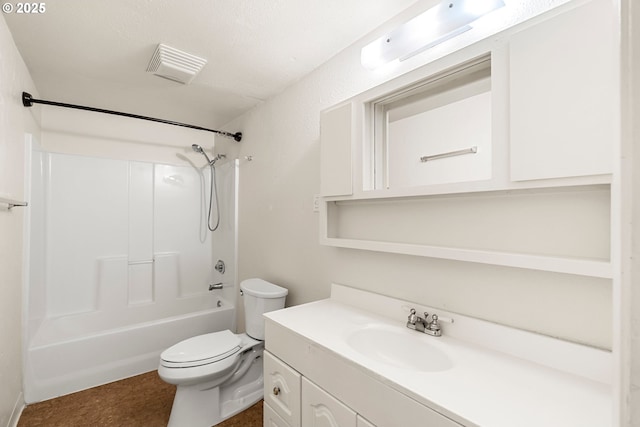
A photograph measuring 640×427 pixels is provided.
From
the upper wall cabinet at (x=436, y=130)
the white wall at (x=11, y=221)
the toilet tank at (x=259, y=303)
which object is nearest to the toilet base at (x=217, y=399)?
the toilet tank at (x=259, y=303)

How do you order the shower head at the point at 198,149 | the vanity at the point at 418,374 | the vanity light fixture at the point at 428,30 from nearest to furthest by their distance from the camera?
1. the vanity at the point at 418,374
2. the vanity light fixture at the point at 428,30
3. the shower head at the point at 198,149

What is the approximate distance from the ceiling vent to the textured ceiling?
41mm

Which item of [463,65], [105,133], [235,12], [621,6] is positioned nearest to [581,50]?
[463,65]

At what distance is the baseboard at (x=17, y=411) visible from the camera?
5.52ft

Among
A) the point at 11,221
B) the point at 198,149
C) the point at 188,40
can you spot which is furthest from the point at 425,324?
the point at 198,149

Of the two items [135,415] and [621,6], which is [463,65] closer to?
[621,6]

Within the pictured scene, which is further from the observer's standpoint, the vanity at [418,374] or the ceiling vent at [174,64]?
the ceiling vent at [174,64]

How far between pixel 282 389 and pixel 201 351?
67cm

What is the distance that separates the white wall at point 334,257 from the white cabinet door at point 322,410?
Result: 0.56 meters

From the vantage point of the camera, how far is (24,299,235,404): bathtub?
1.96m

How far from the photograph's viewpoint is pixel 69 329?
2.42m

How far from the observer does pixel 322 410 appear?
112 centimetres

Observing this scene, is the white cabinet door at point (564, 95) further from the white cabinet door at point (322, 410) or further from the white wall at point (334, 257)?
the white cabinet door at point (322, 410)

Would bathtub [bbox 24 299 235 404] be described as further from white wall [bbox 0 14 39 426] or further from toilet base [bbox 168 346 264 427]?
toilet base [bbox 168 346 264 427]
